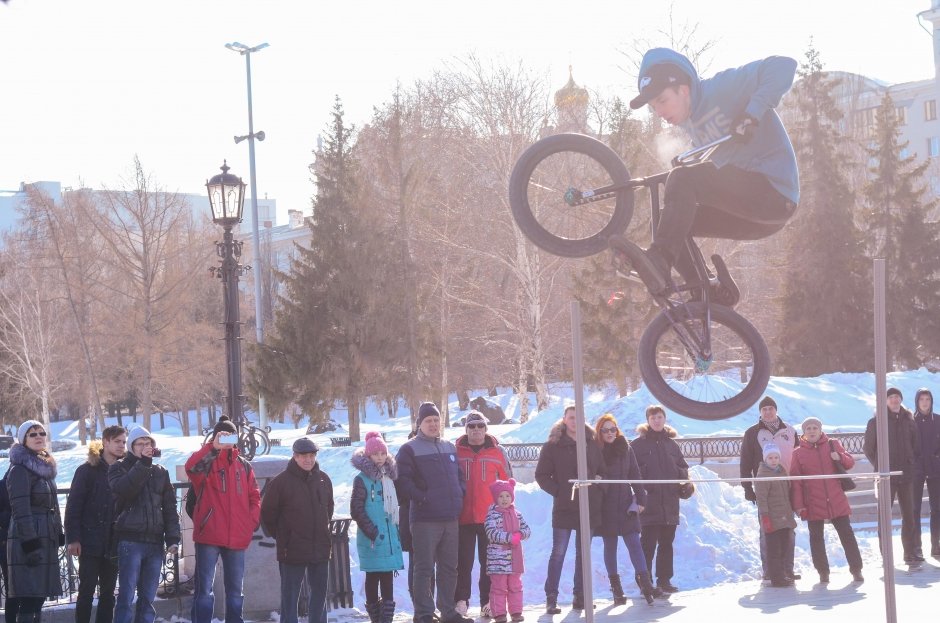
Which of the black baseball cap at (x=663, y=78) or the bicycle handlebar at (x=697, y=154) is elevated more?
the black baseball cap at (x=663, y=78)

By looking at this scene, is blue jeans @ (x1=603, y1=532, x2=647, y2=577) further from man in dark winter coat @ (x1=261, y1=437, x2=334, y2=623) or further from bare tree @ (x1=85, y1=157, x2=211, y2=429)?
bare tree @ (x1=85, y1=157, x2=211, y2=429)

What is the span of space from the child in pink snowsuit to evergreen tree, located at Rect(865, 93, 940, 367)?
33.3m

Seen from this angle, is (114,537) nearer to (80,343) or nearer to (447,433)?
(447,433)

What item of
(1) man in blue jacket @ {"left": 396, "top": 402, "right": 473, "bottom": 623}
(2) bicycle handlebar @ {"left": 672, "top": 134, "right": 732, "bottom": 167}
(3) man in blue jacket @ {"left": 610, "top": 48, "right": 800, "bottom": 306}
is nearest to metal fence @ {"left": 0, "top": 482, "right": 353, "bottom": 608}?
(1) man in blue jacket @ {"left": 396, "top": 402, "right": 473, "bottom": 623}

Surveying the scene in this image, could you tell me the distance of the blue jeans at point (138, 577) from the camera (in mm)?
9086

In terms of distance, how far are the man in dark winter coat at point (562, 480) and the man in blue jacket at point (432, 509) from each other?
1278 mm

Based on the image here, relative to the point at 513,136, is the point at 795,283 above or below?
below

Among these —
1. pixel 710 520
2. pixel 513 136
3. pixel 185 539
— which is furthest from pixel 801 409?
pixel 185 539

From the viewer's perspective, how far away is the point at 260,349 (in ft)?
127

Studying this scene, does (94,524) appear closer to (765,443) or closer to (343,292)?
(765,443)

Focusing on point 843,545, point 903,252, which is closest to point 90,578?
point 843,545

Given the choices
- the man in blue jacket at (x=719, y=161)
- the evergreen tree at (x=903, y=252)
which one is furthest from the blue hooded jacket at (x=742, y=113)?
the evergreen tree at (x=903, y=252)

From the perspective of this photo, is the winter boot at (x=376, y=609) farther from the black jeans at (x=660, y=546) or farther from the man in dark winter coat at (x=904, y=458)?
the man in dark winter coat at (x=904, y=458)

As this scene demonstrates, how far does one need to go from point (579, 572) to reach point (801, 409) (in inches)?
686
